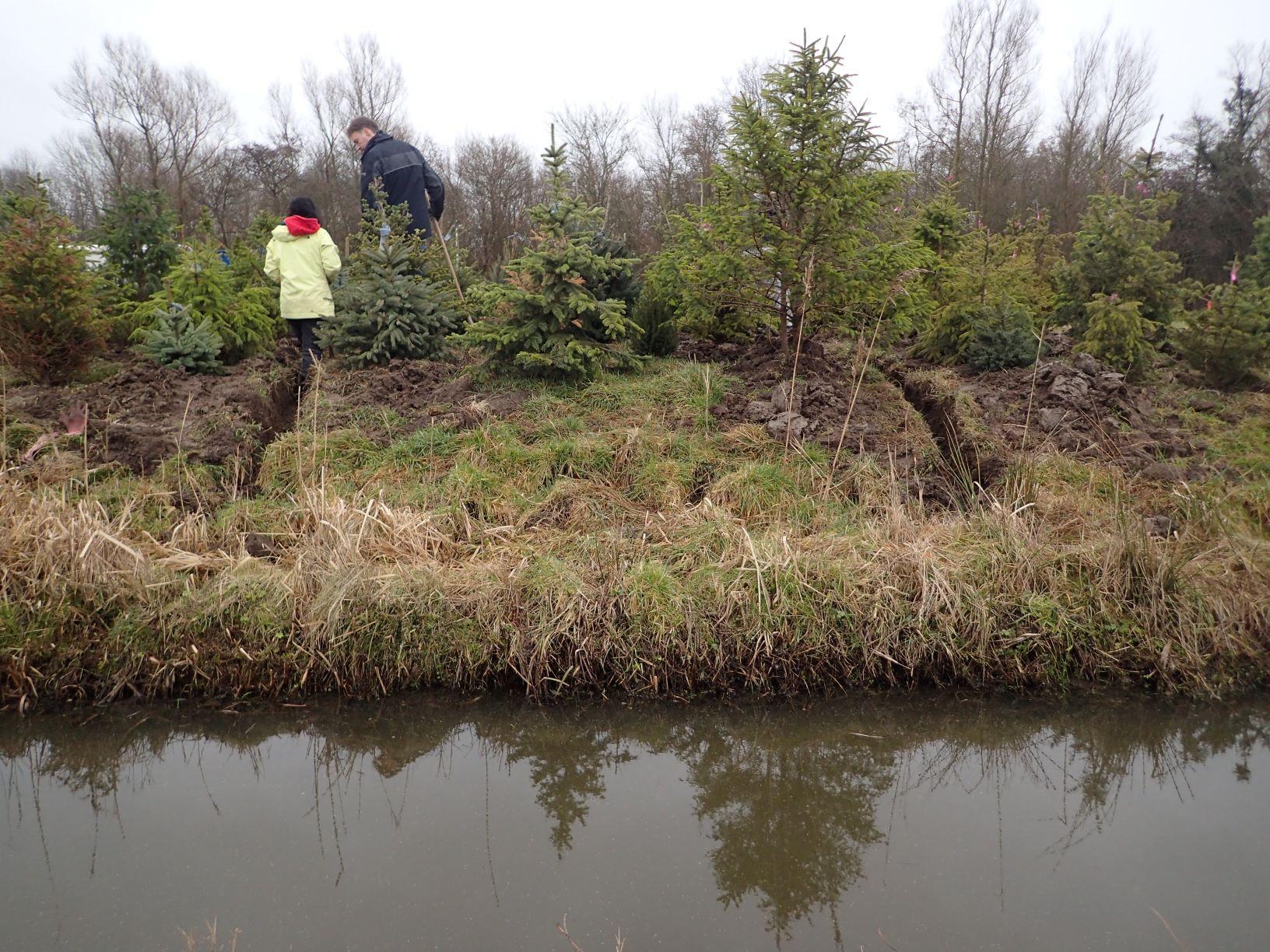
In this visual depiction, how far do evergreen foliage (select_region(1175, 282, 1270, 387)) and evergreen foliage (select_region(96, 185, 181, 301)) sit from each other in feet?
35.1

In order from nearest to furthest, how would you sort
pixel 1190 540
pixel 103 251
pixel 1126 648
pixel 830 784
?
pixel 830 784 < pixel 1126 648 < pixel 1190 540 < pixel 103 251

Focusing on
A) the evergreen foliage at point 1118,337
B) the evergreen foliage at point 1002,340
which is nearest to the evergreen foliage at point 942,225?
the evergreen foliage at point 1002,340

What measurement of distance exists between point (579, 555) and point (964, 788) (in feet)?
7.91

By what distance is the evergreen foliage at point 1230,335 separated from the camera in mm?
7867

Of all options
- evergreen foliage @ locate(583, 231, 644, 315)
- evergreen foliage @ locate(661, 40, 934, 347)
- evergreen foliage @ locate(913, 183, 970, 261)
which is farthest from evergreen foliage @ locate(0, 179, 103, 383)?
evergreen foliage @ locate(913, 183, 970, 261)

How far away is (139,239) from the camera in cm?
952

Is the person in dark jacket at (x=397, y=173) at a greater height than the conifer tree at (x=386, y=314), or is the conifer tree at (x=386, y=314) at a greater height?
the person in dark jacket at (x=397, y=173)

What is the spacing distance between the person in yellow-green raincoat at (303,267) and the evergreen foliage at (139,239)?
248cm

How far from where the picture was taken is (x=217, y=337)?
8203 millimetres

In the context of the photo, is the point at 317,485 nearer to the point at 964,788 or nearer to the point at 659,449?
the point at 659,449

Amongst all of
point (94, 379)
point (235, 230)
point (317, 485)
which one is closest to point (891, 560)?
point (317, 485)

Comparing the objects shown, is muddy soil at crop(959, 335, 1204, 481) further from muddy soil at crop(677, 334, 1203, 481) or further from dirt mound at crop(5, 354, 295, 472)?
dirt mound at crop(5, 354, 295, 472)

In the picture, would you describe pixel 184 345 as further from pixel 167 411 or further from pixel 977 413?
pixel 977 413

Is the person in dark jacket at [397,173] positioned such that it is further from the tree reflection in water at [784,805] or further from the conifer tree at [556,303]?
the tree reflection in water at [784,805]
